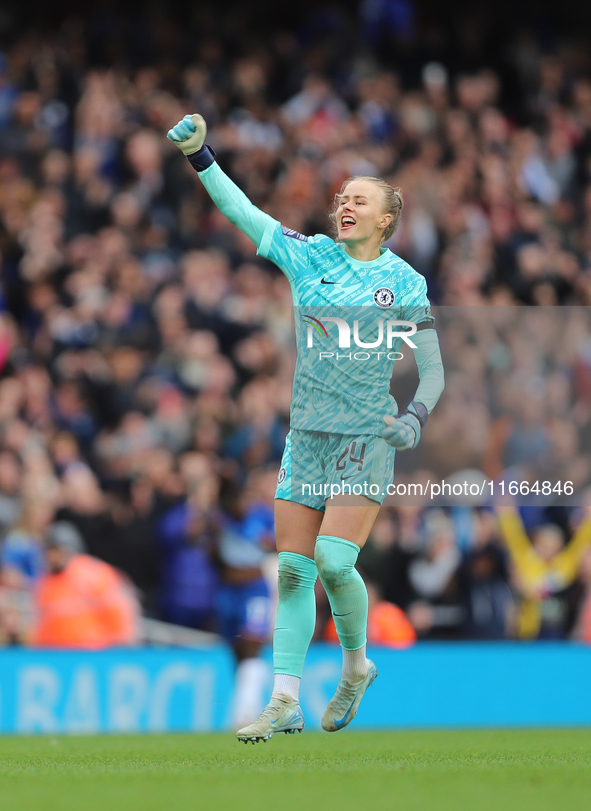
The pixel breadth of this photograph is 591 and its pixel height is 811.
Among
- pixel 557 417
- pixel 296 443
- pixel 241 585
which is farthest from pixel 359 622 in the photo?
pixel 557 417

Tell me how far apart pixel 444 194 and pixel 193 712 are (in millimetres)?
7220

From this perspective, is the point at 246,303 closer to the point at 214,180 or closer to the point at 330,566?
the point at 214,180

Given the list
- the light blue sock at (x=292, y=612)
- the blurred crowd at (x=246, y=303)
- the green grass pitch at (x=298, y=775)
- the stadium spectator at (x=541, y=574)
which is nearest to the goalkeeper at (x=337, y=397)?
the light blue sock at (x=292, y=612)

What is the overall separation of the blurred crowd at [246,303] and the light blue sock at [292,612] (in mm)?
3539

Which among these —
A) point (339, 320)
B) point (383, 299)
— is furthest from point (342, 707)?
point (383, 299)

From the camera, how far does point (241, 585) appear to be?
937 centimetres

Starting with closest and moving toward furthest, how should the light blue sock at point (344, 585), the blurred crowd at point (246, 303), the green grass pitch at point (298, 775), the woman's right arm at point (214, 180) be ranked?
the green grass pitch at point (298, 775) → the light blue sock at point (344, 585) → the woman's right arm at point (214, 180) → the blurred crowd at point (246, 303)

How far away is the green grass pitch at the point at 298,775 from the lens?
4160 millimetres

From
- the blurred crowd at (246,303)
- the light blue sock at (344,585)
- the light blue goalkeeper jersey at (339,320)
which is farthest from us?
the blurred crowd at (246,303)

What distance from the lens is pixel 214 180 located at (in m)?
5.69

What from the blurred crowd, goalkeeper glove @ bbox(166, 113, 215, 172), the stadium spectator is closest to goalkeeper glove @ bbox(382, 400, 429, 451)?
goalkeeper glove @ bbox(166, 113, 215, 172)

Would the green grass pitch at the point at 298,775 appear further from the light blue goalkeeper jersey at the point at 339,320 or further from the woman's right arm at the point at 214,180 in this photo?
the woman's right arm at the point at 214,180

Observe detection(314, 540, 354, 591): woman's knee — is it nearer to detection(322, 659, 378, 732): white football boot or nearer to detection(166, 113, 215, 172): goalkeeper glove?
detection(322, 659, 378, 732): white football boot

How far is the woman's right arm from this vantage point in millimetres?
5609
